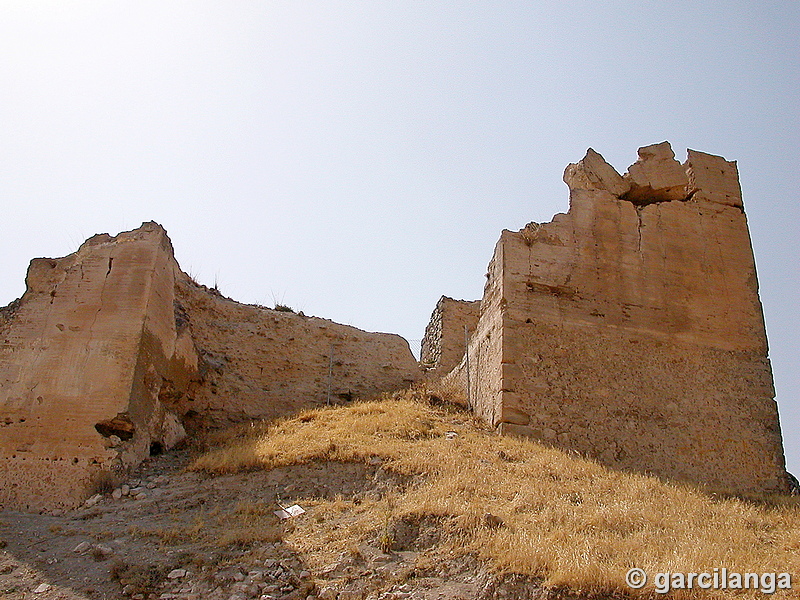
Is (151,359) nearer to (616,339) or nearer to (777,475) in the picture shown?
(616,339)

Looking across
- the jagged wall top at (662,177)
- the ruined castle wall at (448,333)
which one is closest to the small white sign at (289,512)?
the jagged wall top at (662,177)

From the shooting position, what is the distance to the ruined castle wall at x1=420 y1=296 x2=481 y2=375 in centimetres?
1507

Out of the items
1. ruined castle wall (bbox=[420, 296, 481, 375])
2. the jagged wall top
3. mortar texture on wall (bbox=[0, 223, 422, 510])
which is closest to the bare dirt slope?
mortar texture on wall (bbox=[0, 223, 422, 510])

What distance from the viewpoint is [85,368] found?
9031mm

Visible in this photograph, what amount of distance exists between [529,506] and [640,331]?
4.58m

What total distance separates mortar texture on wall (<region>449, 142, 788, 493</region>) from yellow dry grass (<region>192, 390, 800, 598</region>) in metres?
0.95

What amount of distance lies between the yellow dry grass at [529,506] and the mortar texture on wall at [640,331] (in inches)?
37.3

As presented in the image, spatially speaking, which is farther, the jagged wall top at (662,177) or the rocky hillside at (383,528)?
the jagged wall top at (662,177)

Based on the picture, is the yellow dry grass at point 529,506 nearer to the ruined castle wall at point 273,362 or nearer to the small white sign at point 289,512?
the small white sign at point 289,512

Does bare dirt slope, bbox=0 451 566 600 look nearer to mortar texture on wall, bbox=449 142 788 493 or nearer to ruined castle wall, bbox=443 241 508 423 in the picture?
ruined castle wall, bbox=443 241 508 423

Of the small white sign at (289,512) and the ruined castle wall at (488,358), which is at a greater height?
the ruined castle wall at (488,358)

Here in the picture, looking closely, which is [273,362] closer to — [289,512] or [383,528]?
[289,512]

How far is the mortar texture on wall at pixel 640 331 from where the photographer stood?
32.0 ft

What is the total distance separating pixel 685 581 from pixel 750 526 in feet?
7.71
